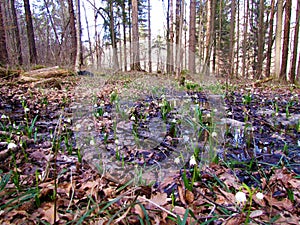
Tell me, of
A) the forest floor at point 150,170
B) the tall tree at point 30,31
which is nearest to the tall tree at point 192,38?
the forest floor at point 150,170

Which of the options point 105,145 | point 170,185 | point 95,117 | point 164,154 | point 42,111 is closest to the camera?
point 170,185

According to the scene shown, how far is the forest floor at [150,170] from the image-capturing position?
113 centimetres

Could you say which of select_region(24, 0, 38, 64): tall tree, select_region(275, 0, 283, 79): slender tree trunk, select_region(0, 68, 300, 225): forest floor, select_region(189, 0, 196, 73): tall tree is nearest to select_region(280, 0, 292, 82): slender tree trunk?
select_region(275, 0, 283, 79): slender tree trunk

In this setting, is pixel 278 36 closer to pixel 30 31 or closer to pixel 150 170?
pixel 150 170

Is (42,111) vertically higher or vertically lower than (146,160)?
higher

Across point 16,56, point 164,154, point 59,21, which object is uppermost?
point 59,21

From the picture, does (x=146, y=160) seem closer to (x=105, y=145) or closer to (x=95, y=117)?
(x=105, y=145)

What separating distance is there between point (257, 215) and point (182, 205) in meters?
0.43

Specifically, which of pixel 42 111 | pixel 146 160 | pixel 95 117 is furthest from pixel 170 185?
pixel 42 111

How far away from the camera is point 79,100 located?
4418 millimetres

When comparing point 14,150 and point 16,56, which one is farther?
point 16,56

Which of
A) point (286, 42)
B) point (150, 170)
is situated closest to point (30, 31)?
point (150, 170)

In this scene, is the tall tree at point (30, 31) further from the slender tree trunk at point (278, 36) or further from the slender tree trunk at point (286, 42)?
the slender tree trunk at point (286, 42)

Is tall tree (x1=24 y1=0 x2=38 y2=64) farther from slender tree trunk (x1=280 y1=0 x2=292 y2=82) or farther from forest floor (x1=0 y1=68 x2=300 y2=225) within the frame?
slender tree trunk (x1=280 y1=0 x2=292 y2=82)
